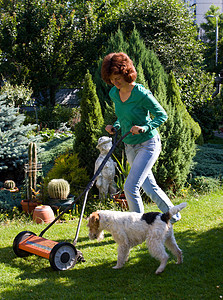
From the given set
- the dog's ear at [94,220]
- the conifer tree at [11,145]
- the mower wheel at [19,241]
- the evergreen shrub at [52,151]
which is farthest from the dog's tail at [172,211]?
the conifer tree at [11,145]

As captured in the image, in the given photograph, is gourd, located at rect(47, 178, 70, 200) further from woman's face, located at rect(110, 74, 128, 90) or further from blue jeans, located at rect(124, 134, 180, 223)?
woman's face, located at rect(110, 74, 128, 90)

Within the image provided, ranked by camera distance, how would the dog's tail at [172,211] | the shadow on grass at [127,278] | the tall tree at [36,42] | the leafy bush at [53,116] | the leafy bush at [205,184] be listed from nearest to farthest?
1. the shadow on grass at [127,278]
2. the dog's tail at [172,211]
3. the leafy bush at [205,184]
4. the leafy bush at [53,116]
5. the tall tree at [36,42]

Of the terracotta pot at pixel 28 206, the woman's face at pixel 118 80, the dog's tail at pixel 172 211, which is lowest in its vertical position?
the terracotta pot at pixel 28 206

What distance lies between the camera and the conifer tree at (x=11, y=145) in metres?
7.29

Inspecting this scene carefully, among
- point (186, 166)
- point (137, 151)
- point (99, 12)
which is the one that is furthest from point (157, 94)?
point (99, 12)

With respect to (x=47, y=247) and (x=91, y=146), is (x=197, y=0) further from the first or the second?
(x=47, y=247)

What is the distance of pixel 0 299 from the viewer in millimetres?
2857

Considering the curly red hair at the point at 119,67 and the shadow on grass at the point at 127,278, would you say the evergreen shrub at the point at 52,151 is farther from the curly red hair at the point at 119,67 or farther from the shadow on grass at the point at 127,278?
the curly red hair at the point at 119,67

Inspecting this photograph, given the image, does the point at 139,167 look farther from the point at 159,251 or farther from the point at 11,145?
the point at 11,145

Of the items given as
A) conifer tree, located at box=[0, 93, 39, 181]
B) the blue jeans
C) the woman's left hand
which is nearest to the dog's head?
the blue jeans

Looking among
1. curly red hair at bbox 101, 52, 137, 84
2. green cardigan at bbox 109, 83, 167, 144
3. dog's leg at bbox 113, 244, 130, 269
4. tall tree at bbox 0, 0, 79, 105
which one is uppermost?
tall tree at bbox 0, 0, 79, 105

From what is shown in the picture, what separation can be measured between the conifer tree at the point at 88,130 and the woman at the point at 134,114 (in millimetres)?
3370

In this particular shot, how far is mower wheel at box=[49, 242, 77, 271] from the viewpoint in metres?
3.24

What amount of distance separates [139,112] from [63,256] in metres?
1.68
